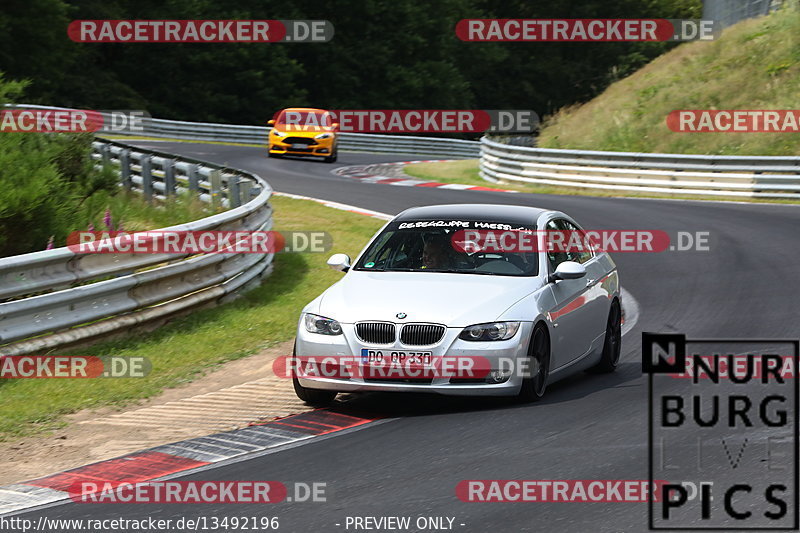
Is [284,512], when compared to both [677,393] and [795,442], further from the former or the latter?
[677,393]

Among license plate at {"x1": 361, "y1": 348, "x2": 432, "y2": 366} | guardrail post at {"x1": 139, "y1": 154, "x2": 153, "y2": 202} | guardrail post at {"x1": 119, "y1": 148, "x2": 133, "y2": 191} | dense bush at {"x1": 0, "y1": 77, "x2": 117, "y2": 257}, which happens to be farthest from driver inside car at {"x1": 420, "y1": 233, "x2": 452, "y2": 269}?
guardrail post at {"x1": 119, "y1": 148, "x2": 133, "y2": 191}

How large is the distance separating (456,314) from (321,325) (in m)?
1.04

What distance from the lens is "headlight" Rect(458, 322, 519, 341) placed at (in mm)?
8953

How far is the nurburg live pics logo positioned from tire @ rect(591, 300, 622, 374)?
294 millimetres

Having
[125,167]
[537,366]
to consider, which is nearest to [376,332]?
[537,366]

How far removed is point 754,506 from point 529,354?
290 centimetres

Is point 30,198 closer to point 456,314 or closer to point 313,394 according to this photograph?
point 313,394

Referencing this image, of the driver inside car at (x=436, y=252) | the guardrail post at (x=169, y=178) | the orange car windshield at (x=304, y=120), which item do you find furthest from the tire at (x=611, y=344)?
the orange car windshield at (x=304, y=120)

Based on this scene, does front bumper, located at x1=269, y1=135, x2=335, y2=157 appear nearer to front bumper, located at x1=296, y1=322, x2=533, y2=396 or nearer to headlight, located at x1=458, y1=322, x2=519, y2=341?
front bumper, located at x1=296, y1=322, x2=533, y2=396

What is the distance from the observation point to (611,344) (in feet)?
36.0

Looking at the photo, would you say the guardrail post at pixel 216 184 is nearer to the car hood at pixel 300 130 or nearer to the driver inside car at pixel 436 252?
the driver inside car at pixel 436 252

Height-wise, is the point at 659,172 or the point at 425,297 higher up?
the point at 425,297

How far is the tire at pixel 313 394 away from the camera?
9.40 meters

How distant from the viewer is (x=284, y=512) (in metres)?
6.62
